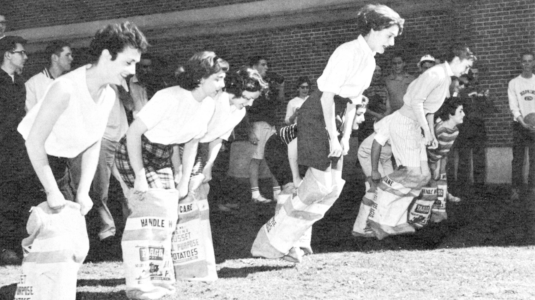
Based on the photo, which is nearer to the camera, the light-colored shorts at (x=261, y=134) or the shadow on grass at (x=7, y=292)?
the shadow on grass at (x=7, y=292)

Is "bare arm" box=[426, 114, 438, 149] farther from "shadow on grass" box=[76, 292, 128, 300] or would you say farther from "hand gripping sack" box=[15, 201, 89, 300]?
"hand gripping sack" box=[15, 201, 89, 300]

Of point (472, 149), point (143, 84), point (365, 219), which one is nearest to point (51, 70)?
point (143, 84)

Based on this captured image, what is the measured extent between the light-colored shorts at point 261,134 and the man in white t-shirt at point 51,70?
11.9ft

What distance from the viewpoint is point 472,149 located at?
13094 mm

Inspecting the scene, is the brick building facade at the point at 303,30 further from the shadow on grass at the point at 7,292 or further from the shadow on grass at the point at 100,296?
the shadow on grass at the point at 100,296

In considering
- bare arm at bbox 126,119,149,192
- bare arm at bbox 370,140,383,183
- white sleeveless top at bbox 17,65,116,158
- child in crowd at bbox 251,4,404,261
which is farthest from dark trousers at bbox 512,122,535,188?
white sleeveless top at bbox 17,65,116,158

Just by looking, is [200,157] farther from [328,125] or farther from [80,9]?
[80,9]

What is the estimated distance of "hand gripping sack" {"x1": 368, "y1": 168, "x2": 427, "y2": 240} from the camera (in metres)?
8.14

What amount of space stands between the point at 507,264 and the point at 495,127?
7625 millimetres

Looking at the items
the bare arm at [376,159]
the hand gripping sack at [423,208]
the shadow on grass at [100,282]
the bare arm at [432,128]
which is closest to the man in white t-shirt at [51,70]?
the shadow on grass at [100,282]

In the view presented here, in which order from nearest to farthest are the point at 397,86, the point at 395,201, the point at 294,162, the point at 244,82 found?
the point at 244,82 → the point at 294,162 → the point at 395,201 → the point at 397,86

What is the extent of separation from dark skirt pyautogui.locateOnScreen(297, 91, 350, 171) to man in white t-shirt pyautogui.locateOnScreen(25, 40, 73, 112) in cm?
280

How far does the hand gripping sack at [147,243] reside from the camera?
17.7 feet

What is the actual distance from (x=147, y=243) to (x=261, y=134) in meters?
6.34
